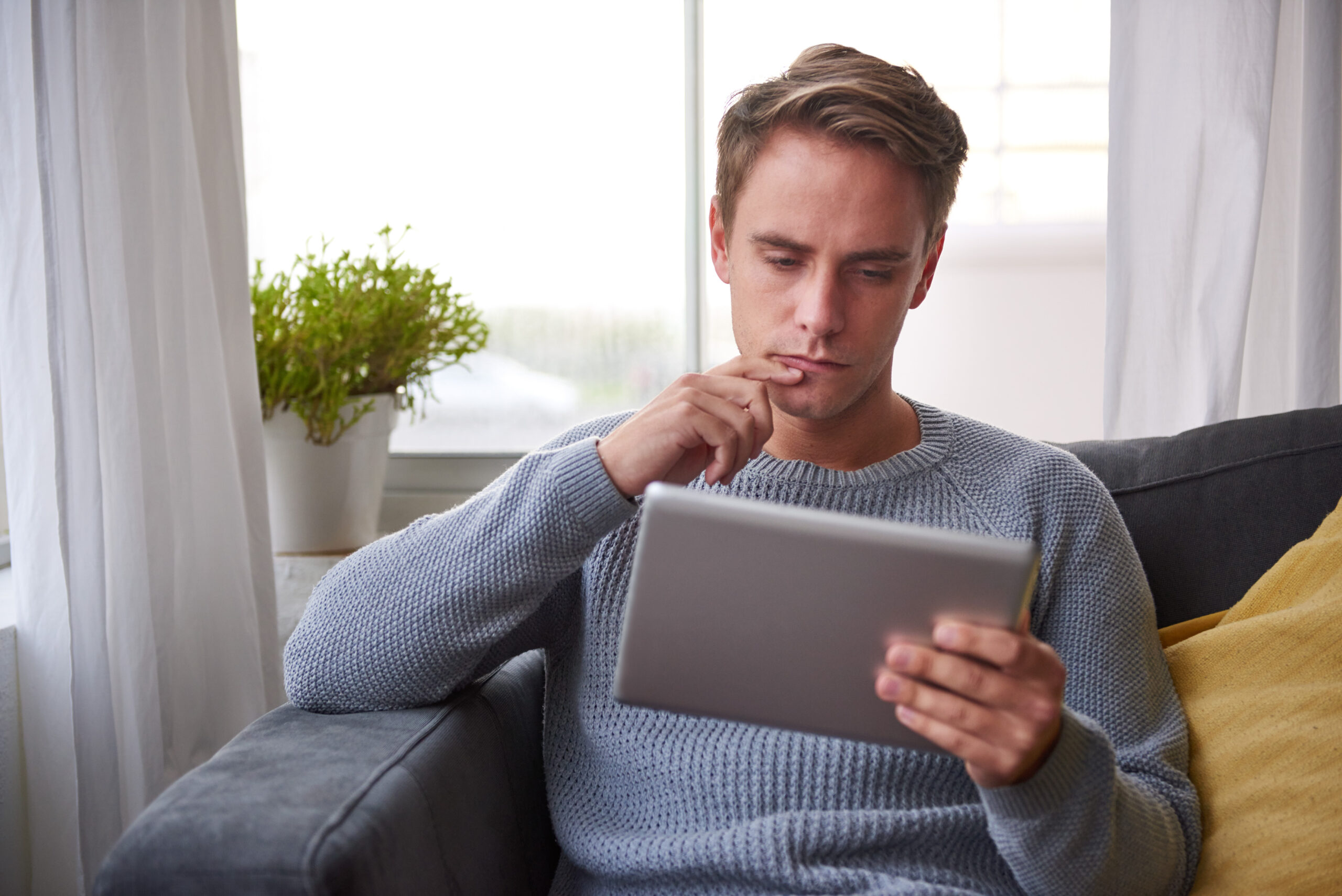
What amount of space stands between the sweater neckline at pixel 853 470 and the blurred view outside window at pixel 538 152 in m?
0.92

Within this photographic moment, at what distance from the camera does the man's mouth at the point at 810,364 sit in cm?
97

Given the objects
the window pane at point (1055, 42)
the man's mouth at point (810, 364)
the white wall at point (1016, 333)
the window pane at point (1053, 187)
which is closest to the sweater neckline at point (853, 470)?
the man's mouth at point (810, 364)

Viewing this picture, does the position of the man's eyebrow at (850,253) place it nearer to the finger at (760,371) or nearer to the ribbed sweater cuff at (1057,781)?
the finger at (760,371)

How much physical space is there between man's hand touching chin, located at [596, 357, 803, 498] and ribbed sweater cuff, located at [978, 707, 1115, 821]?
0.34m

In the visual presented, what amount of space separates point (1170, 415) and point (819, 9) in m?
0.97

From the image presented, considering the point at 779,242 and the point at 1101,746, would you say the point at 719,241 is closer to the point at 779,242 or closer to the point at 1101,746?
the point at 779,242

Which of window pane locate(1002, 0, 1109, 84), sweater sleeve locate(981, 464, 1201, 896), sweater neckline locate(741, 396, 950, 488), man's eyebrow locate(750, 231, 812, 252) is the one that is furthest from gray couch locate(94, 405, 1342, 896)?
window pane locate(1002, 0, 1109, 84)

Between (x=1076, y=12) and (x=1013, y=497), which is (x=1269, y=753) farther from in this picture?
(x=1076, y=12)

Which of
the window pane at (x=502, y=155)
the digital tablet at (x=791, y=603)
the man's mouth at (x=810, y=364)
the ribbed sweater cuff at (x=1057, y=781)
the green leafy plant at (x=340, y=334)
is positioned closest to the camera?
the digital tablet at (x=791, y=603)

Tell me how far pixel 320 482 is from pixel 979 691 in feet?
4.44

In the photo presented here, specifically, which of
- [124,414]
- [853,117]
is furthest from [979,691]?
[124,414]

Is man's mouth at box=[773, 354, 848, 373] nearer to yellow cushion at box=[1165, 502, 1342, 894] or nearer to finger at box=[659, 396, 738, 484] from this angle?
finger at box=[659, 396, 738, 484]

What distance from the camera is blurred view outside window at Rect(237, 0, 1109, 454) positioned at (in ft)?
6.43

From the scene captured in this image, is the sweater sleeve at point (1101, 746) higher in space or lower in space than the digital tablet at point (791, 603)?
lower
